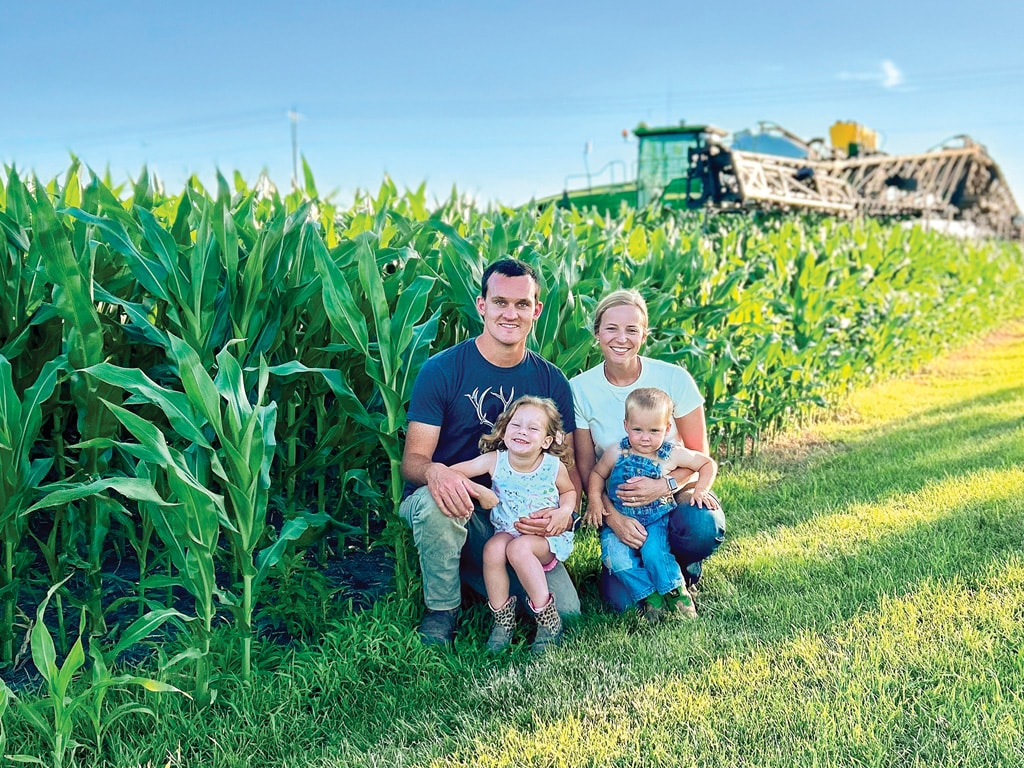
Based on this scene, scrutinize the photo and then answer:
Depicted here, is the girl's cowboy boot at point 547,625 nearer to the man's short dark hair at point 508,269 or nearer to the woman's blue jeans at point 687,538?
the woman's blue jeans at point 687,538

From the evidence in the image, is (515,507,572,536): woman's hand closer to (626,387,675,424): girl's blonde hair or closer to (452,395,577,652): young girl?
(452,395,577,652): young girl

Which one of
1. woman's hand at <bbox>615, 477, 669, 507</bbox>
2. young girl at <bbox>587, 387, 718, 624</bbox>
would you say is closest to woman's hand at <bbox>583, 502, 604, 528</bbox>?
young girl at <bbox>587, 387, 718, 624</bbox>

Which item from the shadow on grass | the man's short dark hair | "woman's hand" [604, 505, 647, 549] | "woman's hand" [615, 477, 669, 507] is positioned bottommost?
the shadow on grass

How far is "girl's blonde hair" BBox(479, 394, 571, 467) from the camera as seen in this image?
306 centimetres

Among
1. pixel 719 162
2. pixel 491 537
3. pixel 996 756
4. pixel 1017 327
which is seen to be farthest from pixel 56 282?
pixel 1017 327

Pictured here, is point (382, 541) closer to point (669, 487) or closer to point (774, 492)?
point (669, 487)

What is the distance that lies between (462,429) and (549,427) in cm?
33

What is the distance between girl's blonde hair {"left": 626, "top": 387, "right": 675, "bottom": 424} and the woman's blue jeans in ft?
1.20

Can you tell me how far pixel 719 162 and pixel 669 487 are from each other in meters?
11.0

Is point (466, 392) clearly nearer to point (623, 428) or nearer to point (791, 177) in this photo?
point (623, 428)

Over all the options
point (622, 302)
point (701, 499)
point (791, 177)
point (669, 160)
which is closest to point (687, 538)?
point (701, 499)

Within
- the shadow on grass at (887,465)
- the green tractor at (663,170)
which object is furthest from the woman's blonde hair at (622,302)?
the green tractor at (663,170)

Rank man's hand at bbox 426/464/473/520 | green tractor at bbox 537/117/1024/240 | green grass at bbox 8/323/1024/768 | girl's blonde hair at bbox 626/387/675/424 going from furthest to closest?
green tractor at bbox 537/117/1024/240 → girl's blonde hair at bbox 626/387/675/424 → man's hand at bbox 426/464/473/520 → green grass at bbox 8/323/1024/768

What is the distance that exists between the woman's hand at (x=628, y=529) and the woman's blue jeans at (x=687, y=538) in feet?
0.46
